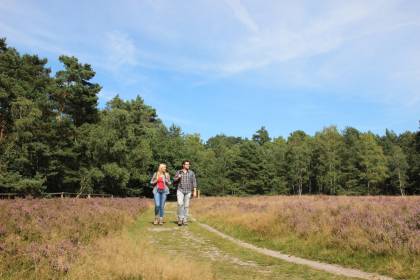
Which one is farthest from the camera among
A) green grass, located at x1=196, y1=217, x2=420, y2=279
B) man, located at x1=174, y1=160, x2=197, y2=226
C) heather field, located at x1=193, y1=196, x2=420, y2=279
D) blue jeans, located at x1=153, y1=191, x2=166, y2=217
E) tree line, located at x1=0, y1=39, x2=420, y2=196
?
tree line, located at x1=0, y1=39, x2=420, y2=196

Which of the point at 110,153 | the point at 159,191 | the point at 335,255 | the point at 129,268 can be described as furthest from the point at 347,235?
the point at 110,153

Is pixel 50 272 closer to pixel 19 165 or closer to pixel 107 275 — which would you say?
pixel 107 275

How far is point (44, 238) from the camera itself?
8.64m

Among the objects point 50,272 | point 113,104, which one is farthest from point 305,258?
point 113,104

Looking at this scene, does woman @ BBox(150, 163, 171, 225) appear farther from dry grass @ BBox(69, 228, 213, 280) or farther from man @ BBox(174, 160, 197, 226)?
dry grass @ BBox(69, 228, 213, 280)

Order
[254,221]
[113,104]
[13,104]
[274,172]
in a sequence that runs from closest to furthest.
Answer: [254,221]
[13,104]
[113,104]
[274,172]

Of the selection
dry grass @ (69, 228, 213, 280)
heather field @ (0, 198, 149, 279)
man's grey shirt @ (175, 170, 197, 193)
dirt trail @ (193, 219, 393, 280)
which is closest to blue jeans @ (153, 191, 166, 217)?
man's grey shirt @ (175, 170, 197, 193)

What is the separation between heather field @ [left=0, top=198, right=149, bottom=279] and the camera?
590cm

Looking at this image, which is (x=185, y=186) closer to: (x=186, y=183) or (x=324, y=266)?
(x=186, y=183)

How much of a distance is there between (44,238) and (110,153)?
4841 cm

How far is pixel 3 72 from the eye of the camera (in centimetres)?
4756

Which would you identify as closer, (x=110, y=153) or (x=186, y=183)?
(x=186, y=183)

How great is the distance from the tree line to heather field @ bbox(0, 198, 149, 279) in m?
32.6

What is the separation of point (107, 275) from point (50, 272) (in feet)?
2.77
